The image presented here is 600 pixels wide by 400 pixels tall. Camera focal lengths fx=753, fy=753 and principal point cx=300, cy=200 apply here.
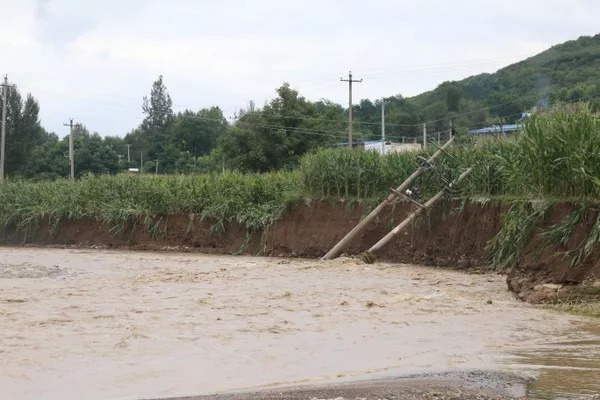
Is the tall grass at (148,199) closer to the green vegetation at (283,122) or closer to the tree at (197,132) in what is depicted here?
the green vegetation at (283,122)

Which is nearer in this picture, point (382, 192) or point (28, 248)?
point (382, 192)

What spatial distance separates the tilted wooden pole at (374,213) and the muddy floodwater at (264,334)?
2.87 metres

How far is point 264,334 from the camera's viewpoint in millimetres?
8383

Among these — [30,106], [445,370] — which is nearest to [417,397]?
[445,370]

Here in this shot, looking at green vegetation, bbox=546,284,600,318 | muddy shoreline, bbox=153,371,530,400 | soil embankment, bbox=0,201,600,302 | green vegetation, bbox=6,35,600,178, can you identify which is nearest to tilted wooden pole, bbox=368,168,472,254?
soil embankment, bbox=0,201,600,302

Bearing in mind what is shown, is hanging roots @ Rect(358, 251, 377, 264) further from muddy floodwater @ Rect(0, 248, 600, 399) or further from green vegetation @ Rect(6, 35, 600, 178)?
green vegetation @ Rect(6, 35, 600, 178)

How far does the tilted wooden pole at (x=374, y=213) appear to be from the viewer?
54.6 feet

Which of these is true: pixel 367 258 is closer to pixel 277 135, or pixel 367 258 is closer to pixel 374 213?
pixel 374 213

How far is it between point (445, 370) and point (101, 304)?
5.57 m

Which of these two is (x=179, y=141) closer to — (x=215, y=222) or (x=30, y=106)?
(x=30, y=106)

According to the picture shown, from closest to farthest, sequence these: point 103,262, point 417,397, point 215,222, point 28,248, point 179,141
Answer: point 417,397 < point 103,262 < point 215,222 < point 28,248 < point 179,141

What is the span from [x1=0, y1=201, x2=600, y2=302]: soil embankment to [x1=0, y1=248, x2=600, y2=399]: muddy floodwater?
790 mm

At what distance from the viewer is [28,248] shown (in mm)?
23984

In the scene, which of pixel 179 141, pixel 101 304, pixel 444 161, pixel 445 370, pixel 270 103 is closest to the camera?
pixel 445 370
